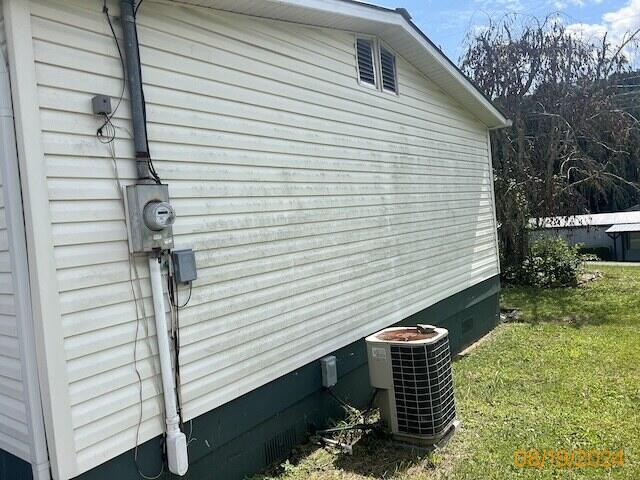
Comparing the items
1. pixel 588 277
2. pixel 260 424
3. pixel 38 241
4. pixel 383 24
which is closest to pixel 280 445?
pixel 260 424

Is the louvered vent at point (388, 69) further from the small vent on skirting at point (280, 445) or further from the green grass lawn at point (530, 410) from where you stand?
the small vent on skirting at point (280, 445)

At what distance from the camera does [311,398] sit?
4.52 m

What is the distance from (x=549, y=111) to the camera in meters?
14.0

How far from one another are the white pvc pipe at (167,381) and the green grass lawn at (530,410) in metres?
0.99

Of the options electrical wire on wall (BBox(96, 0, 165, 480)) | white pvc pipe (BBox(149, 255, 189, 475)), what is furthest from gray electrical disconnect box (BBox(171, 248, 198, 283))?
electrical wire on wall (BBox(96, 0, 165, 480))

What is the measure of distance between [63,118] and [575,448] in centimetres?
424

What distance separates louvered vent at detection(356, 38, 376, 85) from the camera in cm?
554

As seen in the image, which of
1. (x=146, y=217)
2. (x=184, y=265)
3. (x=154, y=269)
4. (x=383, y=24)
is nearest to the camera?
(x=146, y=217)

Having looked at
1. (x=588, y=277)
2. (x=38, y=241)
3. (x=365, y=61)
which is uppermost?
(x=365, y=61)

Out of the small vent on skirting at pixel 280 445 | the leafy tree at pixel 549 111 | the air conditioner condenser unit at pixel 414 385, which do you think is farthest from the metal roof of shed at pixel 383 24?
the leafy tree at pixel 549 111

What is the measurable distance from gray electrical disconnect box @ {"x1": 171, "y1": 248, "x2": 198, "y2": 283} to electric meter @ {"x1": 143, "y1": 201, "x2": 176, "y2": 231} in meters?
0.25

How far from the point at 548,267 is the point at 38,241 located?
1284cm

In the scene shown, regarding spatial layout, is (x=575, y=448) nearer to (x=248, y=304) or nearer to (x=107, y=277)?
(x=248, y=304)

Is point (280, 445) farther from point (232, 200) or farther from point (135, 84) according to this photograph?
point (135, 84)
